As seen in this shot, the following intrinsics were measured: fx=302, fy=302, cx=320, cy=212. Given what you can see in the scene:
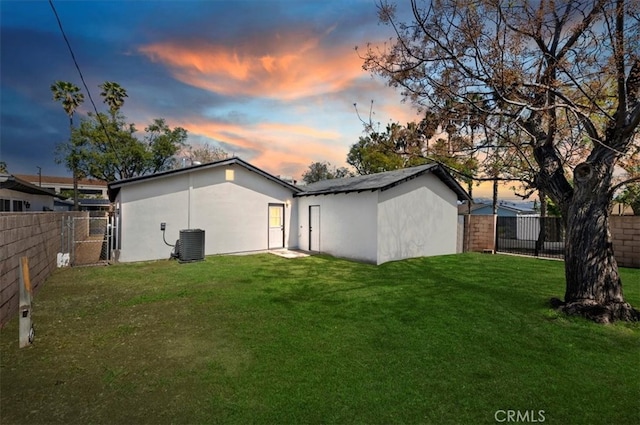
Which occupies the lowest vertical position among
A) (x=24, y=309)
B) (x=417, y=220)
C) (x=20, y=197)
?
(x=24, y=309)

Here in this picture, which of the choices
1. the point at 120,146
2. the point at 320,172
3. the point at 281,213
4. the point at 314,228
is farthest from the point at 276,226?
the point at 320,172

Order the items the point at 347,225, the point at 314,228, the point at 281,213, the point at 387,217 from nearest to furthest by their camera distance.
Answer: the point at 387,217, the point at 347,225, the point at 314,228, the point at 281,213

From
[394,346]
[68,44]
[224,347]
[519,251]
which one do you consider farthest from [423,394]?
[519,251]

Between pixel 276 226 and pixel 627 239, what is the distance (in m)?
12.7

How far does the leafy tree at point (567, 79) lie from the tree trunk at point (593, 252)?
1cm

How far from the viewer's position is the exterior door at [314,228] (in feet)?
42.9

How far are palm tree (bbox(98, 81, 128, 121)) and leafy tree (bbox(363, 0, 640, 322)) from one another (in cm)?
2844

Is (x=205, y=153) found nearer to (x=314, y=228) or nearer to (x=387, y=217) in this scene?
(x=314, y=228)

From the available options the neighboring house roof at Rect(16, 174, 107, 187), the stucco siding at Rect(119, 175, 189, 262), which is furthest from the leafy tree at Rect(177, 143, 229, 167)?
the neighboring house roof at Rect(16, 174, 107, 187)

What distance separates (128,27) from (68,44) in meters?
1.82
